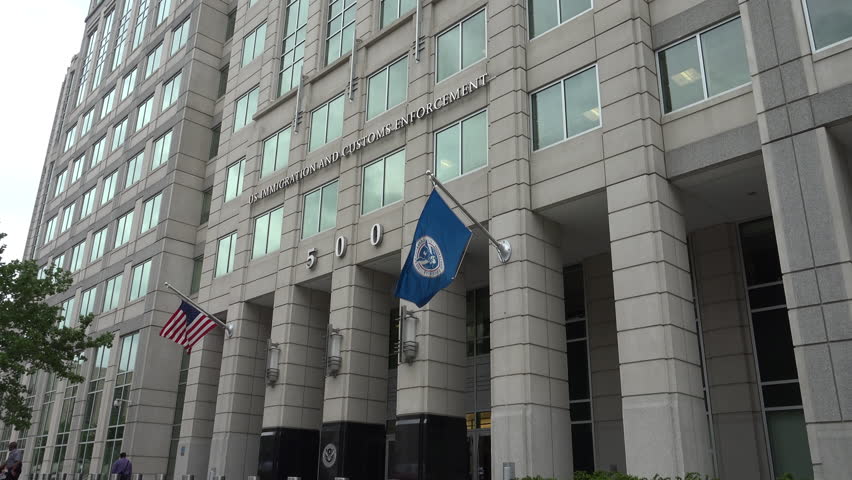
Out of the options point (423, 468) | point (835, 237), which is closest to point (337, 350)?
point (423, 468)

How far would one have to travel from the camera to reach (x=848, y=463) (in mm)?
12992

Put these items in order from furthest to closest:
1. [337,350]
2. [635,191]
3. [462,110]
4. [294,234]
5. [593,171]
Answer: [294,234] → [337,350] → [462,110] → [593,171] → [635,191]

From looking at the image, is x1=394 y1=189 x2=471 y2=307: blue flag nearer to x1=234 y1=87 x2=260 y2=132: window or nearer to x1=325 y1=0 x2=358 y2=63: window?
x1=325 y1=0 x2=358 y2=63: window

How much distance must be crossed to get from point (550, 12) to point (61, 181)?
5026 cm

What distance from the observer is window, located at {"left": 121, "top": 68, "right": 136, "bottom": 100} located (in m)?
50.5

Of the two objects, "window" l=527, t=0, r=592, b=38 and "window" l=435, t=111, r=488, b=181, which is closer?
"window" l=527, t=0, r=592, b=38

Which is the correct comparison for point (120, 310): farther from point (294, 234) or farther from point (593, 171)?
point (593, 171)

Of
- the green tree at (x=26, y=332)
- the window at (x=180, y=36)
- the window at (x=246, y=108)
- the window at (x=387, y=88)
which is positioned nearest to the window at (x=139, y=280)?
the green tree at (x=26, y=332)

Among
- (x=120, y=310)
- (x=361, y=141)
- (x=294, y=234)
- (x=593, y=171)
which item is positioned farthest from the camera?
(x=120, y=310)

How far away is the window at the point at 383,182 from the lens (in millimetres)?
25531

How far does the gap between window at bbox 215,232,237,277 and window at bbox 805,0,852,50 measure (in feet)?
83.4

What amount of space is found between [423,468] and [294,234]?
469 inches

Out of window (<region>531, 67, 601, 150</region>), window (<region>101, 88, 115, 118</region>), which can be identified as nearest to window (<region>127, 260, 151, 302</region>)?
window (<region>101, 88, 115, 118</region>)

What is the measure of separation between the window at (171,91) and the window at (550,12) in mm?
27163
